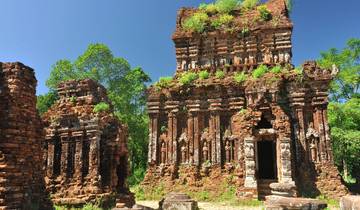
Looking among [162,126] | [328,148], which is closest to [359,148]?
[328,148]

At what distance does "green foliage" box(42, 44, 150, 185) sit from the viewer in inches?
1152

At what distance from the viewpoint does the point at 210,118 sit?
19.7 metres

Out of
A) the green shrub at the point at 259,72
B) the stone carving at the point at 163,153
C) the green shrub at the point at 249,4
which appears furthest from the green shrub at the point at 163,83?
the green shrub at the point at 249,4

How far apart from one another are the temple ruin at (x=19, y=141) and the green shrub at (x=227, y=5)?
695 inches

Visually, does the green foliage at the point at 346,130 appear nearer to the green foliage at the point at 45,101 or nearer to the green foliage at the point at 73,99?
the green foliage at the point at 73,99

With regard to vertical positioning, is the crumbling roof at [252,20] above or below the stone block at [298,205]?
above

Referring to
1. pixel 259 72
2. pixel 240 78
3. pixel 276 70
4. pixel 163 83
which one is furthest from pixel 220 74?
pixel 163 83

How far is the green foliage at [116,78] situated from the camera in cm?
2927

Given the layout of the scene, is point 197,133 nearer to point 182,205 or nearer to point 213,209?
point 213,209

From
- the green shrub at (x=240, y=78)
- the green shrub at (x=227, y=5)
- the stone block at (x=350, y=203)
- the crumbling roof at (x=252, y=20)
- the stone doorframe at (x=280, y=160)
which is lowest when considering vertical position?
the stone block at (x=350, y=203)

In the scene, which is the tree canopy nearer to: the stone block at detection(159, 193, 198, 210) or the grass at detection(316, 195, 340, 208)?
the grass at detection(316, 195, 340, 208)

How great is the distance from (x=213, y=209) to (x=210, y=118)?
20.2 feet

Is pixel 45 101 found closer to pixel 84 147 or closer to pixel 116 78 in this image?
pixel 116 78

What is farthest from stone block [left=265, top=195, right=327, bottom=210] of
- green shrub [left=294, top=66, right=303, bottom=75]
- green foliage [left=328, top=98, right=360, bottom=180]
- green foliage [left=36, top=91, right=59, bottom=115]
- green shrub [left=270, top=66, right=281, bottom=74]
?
green foliage [left=36, top=91, right=59, bottom=115]
